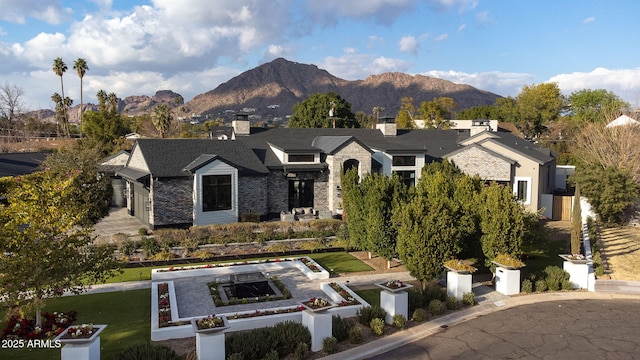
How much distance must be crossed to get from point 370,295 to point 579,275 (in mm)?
8472

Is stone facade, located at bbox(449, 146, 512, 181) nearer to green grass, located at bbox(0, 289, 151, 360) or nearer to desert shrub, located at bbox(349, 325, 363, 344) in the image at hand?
desert shrub, located at bbox(349, 325, 363, 344)

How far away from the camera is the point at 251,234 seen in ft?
81.3

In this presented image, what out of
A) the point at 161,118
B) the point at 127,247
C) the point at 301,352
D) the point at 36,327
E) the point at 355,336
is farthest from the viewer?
the point at 161,118

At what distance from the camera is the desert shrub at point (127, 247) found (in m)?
21.6

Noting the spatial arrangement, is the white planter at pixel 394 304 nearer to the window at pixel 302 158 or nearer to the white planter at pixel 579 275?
the white planter at pixel 579 275

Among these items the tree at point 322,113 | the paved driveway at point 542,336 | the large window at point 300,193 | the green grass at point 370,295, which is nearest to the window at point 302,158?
the large window at point 300,193

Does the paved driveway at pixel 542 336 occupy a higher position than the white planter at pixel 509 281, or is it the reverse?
the white planter at pixel 509 281

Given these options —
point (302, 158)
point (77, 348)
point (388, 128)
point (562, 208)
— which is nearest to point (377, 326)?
point (77, 348)

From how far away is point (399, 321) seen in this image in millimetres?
13758

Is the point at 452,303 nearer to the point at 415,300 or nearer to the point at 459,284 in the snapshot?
the point at 459,284

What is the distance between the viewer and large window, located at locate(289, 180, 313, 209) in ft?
103

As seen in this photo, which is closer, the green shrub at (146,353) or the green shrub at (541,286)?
the green shrub at (146,353)

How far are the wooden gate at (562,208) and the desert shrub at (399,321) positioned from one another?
24.1 m

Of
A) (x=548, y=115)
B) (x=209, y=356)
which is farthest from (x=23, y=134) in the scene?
(x=548, y=115)
